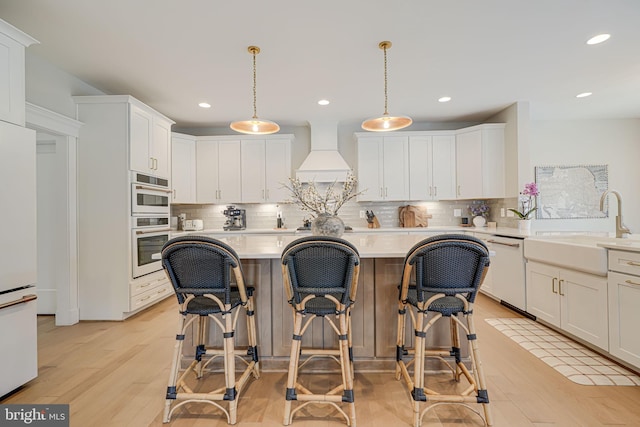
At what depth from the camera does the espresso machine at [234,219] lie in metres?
4.82

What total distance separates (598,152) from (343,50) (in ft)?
16.2

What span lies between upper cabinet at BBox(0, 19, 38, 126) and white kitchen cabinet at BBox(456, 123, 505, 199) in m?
5.13

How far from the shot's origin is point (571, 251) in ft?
8.24

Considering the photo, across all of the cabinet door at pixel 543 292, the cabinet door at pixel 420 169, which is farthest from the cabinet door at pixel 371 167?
the cabinet door at pixel 543 292

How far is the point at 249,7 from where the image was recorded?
2.15 meters

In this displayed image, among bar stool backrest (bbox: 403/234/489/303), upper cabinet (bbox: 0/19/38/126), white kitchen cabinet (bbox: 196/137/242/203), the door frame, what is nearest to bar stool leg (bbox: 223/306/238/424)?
bar stool backrest (bbox: 403/234/489/303)

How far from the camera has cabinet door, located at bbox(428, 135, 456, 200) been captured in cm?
475

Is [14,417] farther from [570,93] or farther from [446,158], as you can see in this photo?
[570,93]

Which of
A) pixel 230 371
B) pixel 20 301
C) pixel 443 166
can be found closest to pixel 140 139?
pixel 20 301

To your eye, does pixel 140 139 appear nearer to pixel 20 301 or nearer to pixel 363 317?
pixel 20 301

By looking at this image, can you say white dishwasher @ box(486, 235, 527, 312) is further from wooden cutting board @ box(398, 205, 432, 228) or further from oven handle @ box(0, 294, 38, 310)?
oven handle @ box(0, 294, 38, 310)

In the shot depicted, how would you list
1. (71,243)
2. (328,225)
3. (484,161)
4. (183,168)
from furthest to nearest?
(183,168), (484,161), (71,243), (328,225)

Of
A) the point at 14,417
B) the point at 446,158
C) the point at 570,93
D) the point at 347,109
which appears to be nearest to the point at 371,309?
the point at 14,417

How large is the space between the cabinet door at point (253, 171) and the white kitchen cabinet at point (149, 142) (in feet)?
3.96
